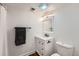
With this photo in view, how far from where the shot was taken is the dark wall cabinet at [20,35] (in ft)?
5.86

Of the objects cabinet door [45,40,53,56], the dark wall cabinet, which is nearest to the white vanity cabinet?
cabinet door [45,40,53,56]

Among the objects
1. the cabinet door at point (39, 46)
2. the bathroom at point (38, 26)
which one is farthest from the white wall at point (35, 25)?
the cabinet door at point (39, 46)

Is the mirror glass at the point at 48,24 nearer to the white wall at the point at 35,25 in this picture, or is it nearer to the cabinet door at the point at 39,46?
the white wall at the point at 35,25

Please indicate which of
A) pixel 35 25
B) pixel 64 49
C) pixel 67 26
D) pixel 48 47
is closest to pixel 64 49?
pixel 64 49

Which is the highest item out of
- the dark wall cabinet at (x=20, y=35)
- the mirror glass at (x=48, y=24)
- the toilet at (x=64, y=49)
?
the mirror glass at (x=48, y=24)

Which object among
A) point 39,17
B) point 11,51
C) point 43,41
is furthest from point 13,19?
point 43,41

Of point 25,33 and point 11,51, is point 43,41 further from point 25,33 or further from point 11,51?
point 11,51

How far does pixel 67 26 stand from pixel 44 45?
0.62m

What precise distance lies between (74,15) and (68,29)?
0.30m

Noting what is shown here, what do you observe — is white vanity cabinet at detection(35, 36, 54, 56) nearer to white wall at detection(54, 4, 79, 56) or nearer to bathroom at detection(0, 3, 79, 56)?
bathroom at detection(0, 3, 79, 56)

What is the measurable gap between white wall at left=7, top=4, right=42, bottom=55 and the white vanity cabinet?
110mm

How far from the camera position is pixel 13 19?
1747 mm

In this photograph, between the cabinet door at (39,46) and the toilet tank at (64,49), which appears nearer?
the toilet tank at (64,49)

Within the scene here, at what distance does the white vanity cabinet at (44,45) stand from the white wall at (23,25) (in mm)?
110
